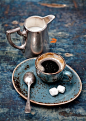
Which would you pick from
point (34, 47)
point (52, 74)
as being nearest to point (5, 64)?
point (34, 47)

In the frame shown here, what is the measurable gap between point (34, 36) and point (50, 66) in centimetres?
16

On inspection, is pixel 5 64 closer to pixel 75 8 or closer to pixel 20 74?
pixel 20 74

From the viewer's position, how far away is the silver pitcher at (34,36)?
0.75 meters

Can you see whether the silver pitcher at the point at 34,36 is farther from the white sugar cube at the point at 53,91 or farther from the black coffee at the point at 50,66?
the white sugar cube at the point at 53,91

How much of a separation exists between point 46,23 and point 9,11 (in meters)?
0.42

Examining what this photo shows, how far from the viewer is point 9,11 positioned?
1.12 meters

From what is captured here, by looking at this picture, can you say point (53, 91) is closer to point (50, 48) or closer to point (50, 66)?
point (50, 66)

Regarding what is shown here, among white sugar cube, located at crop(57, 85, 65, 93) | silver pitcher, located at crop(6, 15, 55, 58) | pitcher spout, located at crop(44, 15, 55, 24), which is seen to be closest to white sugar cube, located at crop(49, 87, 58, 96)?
white sugar cube, located at crop(57, 85, 65, 93)

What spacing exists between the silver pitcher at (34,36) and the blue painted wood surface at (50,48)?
0.26ft

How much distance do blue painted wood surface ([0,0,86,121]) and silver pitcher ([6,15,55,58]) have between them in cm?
8

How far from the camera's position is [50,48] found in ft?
3.00

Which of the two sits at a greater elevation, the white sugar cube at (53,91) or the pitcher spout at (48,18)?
the pitcher spout at (48,18)

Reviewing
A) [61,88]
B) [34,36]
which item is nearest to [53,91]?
[61,88]

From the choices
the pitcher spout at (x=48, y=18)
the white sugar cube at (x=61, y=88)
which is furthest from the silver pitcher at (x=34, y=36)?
the white sugar cube at (x=61, y=88)
